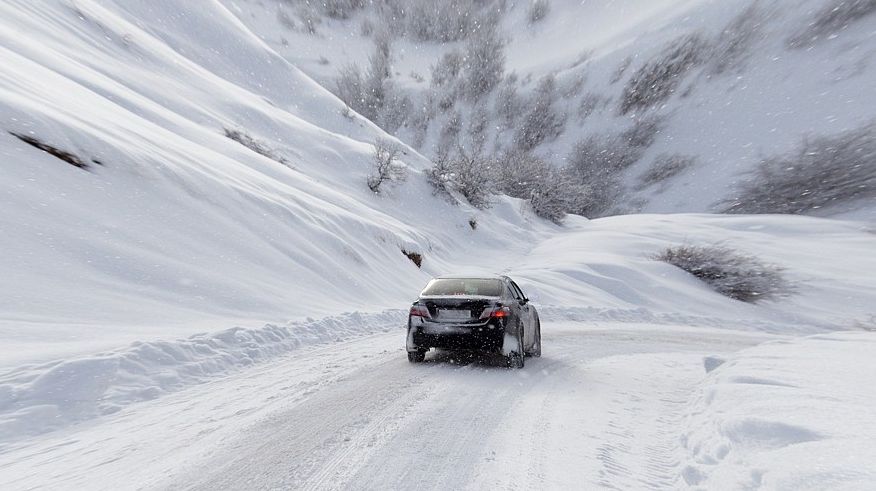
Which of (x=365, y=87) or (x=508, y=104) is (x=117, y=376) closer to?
(x=508, y=104)

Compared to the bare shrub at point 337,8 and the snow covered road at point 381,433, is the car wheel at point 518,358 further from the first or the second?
the bare shrub at point 337,8

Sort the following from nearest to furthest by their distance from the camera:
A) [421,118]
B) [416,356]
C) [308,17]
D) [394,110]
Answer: [416,356] < [421,118] < [394,110] < [308,17]

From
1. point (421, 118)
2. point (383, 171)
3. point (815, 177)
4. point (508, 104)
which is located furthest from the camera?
point (421, 118)

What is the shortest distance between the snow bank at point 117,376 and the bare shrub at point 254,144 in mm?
19321

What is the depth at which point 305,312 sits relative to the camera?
35.7 feet

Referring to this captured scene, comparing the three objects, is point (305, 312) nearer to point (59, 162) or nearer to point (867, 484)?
point (59, 162)

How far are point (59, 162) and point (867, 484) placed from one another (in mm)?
13342

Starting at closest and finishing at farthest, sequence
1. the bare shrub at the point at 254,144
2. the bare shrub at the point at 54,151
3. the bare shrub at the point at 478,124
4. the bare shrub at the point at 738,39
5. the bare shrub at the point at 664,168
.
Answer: the bare shrub at the point at 54,151, the bare shrub at the point at 254,144, the bare shrub at the point at 664,168, the bare shrub at the point at 738,39, the bare shrub at the point at 478,124

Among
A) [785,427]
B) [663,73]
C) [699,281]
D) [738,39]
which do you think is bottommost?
[785,427]

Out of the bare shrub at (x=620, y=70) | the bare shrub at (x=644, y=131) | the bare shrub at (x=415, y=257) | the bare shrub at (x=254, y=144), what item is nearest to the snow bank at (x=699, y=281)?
the bare shrub at (x=415, y=257)

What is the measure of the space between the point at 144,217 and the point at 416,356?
722 cm

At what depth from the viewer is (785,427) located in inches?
154

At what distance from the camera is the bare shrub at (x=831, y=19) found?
47.9m

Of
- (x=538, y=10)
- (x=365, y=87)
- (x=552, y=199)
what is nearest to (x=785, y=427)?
(x=552, y=199)
